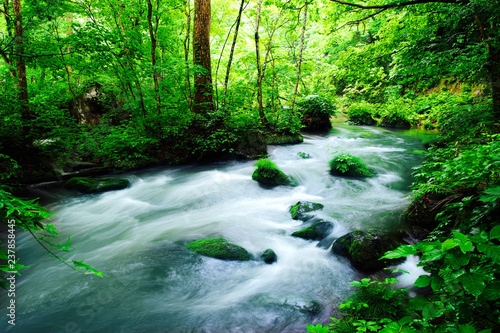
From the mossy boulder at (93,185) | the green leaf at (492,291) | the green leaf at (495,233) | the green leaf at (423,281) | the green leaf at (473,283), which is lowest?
the mossy boulder at (93,185)

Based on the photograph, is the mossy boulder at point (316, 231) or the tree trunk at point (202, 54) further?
the tree trunk at point (202, 54)

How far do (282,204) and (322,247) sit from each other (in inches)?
78.5

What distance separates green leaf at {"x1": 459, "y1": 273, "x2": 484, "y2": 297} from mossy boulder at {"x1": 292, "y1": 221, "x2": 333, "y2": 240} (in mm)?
3225

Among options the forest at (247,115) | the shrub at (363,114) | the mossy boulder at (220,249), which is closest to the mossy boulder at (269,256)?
the mossy boulder at (220,249)

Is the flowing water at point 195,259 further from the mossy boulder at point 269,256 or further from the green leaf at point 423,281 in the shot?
the green leaf at point 423,281

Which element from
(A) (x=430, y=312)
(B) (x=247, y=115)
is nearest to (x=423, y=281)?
(A) (x=430, y=312)

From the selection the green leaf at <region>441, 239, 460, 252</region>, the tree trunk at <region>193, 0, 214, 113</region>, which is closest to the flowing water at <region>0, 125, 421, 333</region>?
the green leaf at <region>441, 239, 460, 252</region>

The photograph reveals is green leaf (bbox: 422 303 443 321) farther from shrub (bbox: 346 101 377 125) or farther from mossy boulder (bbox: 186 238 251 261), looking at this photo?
shrub (bbox: 346 101 377 125)

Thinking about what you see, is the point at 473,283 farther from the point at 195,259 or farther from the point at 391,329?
the point at 195,259

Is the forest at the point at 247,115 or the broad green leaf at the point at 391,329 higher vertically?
the forest at the point at 247,115

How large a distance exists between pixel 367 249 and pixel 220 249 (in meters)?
2.27

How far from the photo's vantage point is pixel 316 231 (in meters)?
4.51

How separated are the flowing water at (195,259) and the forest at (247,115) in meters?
0.22

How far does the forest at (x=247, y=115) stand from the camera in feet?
A: 8.11
